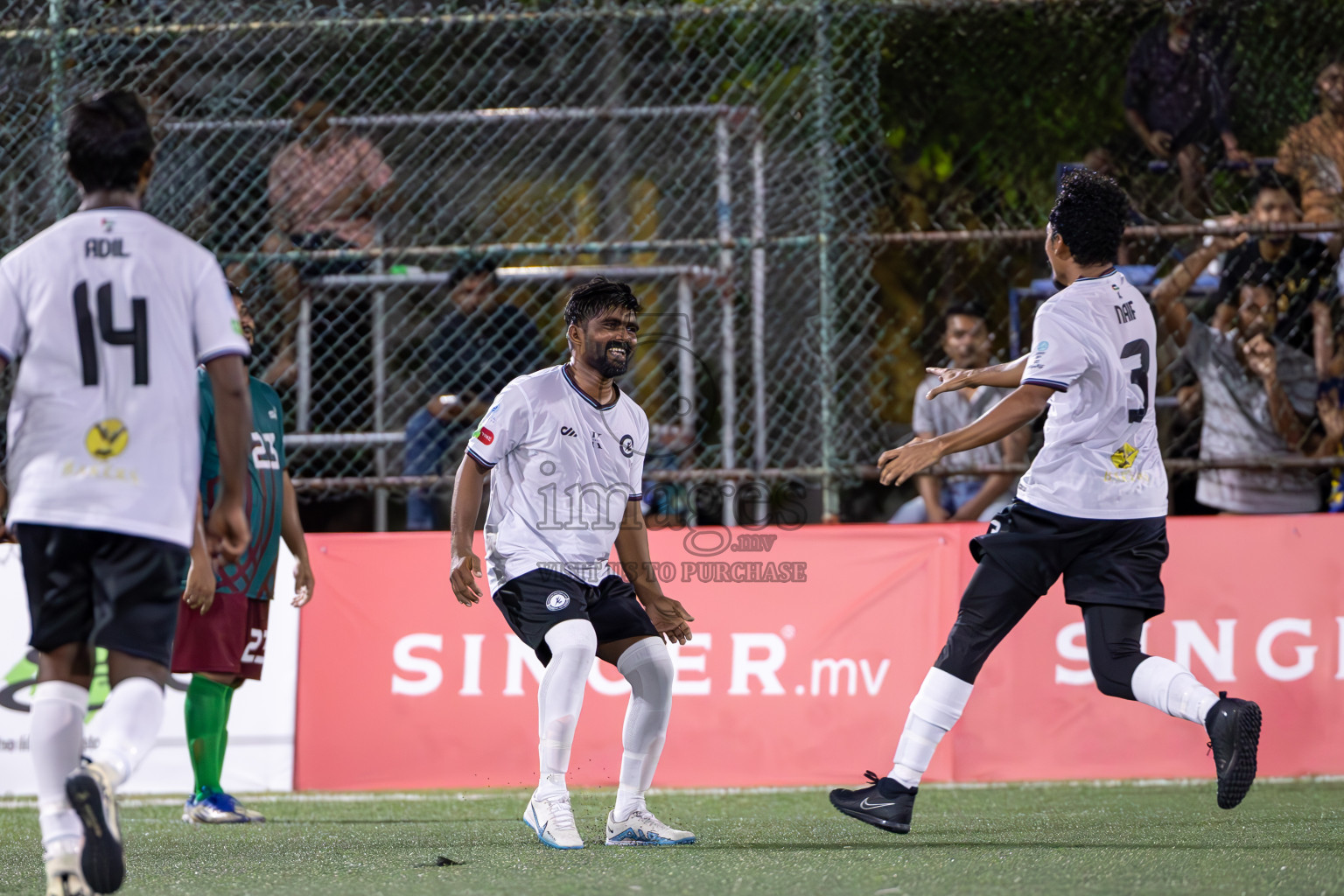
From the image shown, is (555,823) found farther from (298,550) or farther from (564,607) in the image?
(298,550)

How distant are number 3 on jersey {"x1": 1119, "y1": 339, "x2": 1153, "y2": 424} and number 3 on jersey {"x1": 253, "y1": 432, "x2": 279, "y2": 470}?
3.33m

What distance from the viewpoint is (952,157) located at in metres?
8.64

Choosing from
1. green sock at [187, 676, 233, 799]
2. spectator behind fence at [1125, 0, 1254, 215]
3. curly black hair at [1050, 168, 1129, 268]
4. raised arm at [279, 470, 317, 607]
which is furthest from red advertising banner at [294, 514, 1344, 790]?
curly black hair at [1050, 168, 1129, 268]

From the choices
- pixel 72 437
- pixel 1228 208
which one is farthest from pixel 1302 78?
pixel 72 437

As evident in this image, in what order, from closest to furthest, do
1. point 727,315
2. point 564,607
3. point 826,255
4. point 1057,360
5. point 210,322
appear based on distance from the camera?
1. point 210,322
2. point 1057,360
3. point 564,607
4. point 826,255
5. point 727,315

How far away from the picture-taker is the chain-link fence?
725cm

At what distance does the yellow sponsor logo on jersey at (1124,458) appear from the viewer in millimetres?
4555

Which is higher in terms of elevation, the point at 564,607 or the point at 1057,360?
the point at 1057,360

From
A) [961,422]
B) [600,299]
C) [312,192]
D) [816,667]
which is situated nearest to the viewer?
[600,299]

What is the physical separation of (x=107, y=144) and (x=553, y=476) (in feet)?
6.33

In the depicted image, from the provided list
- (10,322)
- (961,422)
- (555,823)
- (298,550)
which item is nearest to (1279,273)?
(961,422)

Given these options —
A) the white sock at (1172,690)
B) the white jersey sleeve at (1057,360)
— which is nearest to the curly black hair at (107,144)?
the white jersey sleeve at (1057,360)

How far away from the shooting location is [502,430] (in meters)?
4.87

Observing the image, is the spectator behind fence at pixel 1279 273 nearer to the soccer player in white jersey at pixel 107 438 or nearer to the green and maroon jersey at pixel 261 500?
the green and maroon jersey at pixel 261 500
